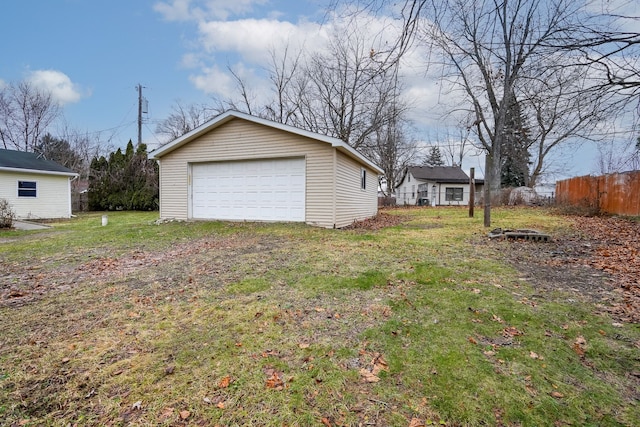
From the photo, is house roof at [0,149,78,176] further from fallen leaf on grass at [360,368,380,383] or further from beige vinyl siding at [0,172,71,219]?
fallen leaf on grass at [360,368,380,383]

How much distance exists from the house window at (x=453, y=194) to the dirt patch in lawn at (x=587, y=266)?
73.8 feet

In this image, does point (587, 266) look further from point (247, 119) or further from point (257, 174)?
point (247, 119)

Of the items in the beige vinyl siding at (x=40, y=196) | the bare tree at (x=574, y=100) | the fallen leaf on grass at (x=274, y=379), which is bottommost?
the fallen leaf on grass at (x=274, y=379)

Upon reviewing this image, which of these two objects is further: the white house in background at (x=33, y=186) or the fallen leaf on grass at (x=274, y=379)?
the white house in background at (x=33, y=186)

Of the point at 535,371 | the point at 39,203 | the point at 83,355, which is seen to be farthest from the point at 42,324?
the point at 39,203

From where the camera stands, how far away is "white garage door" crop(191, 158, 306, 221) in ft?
34.5

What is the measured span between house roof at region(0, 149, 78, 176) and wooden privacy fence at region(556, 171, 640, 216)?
2548 cm

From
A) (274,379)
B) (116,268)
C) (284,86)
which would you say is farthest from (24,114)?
(274,379)

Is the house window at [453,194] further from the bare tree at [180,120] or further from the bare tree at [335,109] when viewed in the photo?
the bare tree at [180,120]

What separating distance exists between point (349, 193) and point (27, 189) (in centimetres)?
1601

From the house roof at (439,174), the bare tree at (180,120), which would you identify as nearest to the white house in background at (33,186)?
the bare tree at (180,120)

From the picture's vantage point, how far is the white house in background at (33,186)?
1469 centimetres

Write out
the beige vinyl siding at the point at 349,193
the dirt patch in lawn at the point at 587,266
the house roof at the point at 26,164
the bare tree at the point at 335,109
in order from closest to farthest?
the dirt patch in lawn at the point at 587,266 < the beige vinyl siding at the point at 349,193 < the house roof at the point at 26,164 < the bare tree at the point at 335,109

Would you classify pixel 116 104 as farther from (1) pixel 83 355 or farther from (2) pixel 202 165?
(1) pixel 83 355
